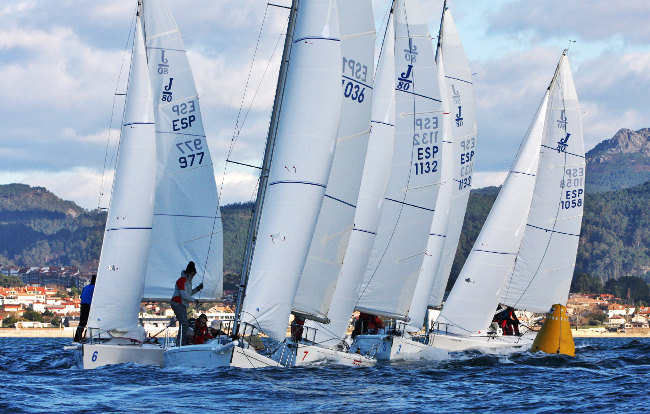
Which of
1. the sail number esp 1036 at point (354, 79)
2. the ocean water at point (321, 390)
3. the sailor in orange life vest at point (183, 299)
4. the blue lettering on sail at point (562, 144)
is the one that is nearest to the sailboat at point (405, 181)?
the ocean water at point (321, 390)

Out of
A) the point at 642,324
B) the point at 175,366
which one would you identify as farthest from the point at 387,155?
the point at 642,324

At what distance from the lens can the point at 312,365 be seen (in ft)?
67.9

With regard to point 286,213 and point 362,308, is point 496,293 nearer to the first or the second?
point 362,308

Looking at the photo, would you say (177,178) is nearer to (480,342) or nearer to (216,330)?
(216,330)

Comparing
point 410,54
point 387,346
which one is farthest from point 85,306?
point 410,54

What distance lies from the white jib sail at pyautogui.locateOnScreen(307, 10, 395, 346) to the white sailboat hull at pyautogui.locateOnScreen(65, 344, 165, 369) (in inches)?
140

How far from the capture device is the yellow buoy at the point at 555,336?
27.8m

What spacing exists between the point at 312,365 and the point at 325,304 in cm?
122

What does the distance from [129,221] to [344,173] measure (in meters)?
4.64

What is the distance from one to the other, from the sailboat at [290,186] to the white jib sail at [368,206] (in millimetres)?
3217

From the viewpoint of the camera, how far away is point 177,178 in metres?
24.3

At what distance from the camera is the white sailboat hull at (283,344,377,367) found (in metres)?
20.5

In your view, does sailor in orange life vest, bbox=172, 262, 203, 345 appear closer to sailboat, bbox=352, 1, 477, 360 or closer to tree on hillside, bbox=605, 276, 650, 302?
sailboat, bbox=352, 1, 477, 360

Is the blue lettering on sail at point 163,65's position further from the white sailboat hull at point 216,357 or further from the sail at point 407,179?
the white sailboat hull at point 216,357
